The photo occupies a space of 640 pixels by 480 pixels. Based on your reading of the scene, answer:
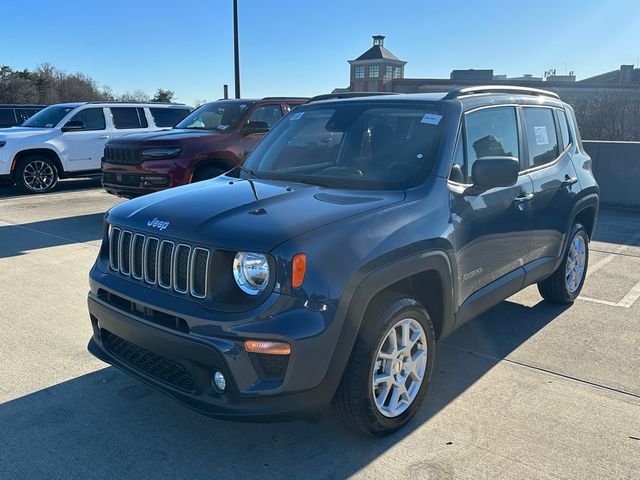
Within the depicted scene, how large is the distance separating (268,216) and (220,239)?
0.31 meters

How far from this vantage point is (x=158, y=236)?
9.38 feet

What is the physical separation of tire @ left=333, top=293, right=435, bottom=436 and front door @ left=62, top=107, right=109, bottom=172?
10857 millimetres

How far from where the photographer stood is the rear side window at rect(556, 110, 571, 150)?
16.1ft

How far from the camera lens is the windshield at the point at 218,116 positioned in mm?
9266

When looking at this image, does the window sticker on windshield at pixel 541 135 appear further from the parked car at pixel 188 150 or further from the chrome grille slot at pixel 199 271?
the parked car at pixel 188 150

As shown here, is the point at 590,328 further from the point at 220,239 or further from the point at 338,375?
the point at 220,239

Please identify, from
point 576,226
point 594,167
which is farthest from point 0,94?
point 576,226

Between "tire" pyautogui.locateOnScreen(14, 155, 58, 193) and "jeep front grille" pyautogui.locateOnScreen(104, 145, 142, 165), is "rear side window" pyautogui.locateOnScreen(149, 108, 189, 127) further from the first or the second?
"jeep front grille" pyautogui.locateOnScreen(104, 145, 142, 165)

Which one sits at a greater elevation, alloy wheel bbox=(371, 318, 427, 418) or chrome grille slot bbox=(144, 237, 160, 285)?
chrome grille slot bbox=(144, 237, 160, 285)

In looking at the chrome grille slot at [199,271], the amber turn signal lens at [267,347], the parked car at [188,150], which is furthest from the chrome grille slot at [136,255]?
the parked car at [188,150]

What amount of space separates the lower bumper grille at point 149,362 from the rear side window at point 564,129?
12.6 feet

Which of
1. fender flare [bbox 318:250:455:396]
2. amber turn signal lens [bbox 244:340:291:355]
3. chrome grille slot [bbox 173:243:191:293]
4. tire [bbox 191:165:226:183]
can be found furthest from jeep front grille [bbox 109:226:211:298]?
tire [bbox 191:165:226:183]

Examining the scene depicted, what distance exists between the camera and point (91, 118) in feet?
40.3

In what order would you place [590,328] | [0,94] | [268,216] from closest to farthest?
[268,216] → [590,328] → [0,94]
